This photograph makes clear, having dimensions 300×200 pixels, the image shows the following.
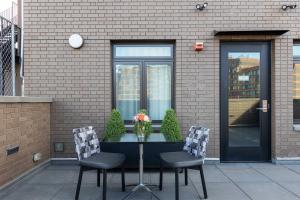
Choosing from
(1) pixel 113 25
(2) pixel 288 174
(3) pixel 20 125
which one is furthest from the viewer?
(1) pixel 113 25

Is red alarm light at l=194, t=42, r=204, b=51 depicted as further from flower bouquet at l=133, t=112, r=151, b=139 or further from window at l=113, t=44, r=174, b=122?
flower bouquet at l=133, t=112, r=151, b=139

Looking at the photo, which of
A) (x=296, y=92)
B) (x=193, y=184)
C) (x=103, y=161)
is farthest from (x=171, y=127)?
(x=296, y=92)

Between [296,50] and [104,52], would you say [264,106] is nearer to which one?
[296,50]

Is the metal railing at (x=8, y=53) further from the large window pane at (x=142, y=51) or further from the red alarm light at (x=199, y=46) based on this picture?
the red alarm light at (x=199, y=46)

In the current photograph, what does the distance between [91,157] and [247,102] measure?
3746mm

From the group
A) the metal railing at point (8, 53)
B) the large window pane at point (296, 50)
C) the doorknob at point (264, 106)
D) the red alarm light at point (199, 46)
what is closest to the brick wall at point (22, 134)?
the metal railing at point (8, 53)

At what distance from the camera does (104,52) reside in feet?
23.1

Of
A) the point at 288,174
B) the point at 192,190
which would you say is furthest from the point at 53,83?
the point at 288,174

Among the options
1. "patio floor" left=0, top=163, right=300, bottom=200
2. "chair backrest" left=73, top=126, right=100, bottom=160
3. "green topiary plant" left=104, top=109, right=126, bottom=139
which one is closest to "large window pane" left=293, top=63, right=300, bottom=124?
"patio floor" left=0, top=163, right=300, bottom=200

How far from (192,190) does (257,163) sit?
2418mm

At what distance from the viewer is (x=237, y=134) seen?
23.8 feet

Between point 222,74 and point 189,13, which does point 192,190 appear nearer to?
point 222,74

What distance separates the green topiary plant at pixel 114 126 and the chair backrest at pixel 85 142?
0.99 meters

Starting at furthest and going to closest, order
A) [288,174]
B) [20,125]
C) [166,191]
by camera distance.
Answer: [288,174] → [20,125] → [166,191]
